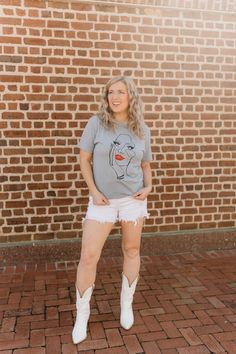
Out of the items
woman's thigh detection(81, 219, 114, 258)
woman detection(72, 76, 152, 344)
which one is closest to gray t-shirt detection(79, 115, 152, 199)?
woman detection(72, 76, 152, 344)

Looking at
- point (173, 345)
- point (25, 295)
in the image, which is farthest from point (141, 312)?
point (25, 295)

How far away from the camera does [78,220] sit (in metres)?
4.64

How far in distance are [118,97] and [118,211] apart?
32.9 inches

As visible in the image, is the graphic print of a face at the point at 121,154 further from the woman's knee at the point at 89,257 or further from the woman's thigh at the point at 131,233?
the woman's knee at the point at 89,257

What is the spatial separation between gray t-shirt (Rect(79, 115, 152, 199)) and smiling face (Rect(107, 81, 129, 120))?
A: 0.13 m

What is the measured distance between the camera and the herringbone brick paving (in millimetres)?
3023

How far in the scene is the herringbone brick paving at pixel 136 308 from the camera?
3.02 metres

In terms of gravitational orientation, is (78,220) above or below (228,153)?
below

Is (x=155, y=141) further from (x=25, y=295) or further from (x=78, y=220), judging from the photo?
(x=25, y=295)

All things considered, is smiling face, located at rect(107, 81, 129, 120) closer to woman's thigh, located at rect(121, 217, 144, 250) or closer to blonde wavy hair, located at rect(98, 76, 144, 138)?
blonde wavy hair, located at rect(98, 76, 144, 138)

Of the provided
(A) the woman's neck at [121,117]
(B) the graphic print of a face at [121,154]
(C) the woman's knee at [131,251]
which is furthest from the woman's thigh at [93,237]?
(A) the woman's neck at [121,117]

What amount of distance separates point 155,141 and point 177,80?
28.5 inches

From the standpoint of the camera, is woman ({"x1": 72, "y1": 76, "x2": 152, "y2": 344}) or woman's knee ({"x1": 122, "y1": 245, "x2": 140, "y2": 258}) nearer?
woman ({"x1": 72, "y1": 76, "x2": 152, "y2": 344})

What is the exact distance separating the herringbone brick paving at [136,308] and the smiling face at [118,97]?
170 centimetres
